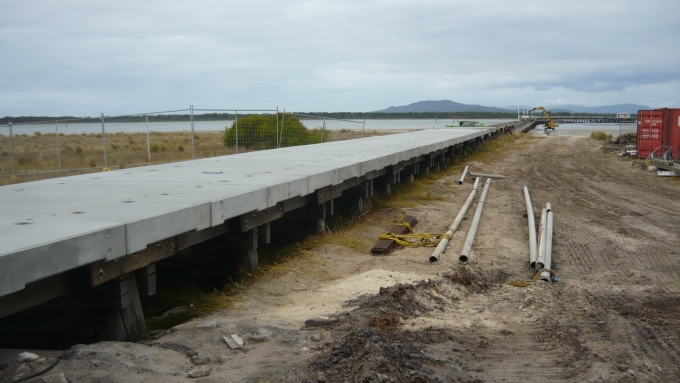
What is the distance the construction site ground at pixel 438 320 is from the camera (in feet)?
14.1

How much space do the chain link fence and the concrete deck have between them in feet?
21.6

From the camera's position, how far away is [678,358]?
4758 millimetres

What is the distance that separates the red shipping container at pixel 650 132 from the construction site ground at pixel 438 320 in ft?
47.7

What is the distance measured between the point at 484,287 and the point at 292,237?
3650mm

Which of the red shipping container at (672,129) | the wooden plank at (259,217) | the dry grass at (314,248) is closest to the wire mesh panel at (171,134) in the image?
the dry grass at (314,248)

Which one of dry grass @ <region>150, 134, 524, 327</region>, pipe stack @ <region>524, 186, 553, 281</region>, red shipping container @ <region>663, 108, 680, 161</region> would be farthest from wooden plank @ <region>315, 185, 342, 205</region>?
red shipping container @ <region>663, 108, 680, 161</region>

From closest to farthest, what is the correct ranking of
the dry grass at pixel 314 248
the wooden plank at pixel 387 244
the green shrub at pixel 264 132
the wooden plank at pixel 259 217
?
the dry grass at pixel 314 248, the wooden plank at pixel 259 217, the wooden plank at pixel 387 244, the green shrub at pixel 264 132

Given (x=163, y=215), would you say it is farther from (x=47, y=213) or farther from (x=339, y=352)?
(x=339, y=352)

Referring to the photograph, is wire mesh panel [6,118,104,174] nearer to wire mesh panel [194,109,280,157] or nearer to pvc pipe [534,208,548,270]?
wire mesh panel [194,109,280,157]

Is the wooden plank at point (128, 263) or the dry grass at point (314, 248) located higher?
the wooden plank at point (128, 263)

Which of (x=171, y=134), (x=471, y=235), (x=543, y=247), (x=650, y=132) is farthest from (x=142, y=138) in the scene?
(x=650, y=132)

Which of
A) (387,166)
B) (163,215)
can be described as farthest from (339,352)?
(387,166)

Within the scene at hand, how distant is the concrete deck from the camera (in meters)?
4.22

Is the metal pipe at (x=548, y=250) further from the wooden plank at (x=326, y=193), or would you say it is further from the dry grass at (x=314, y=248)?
the wooden plank at (x=326, y=193)
